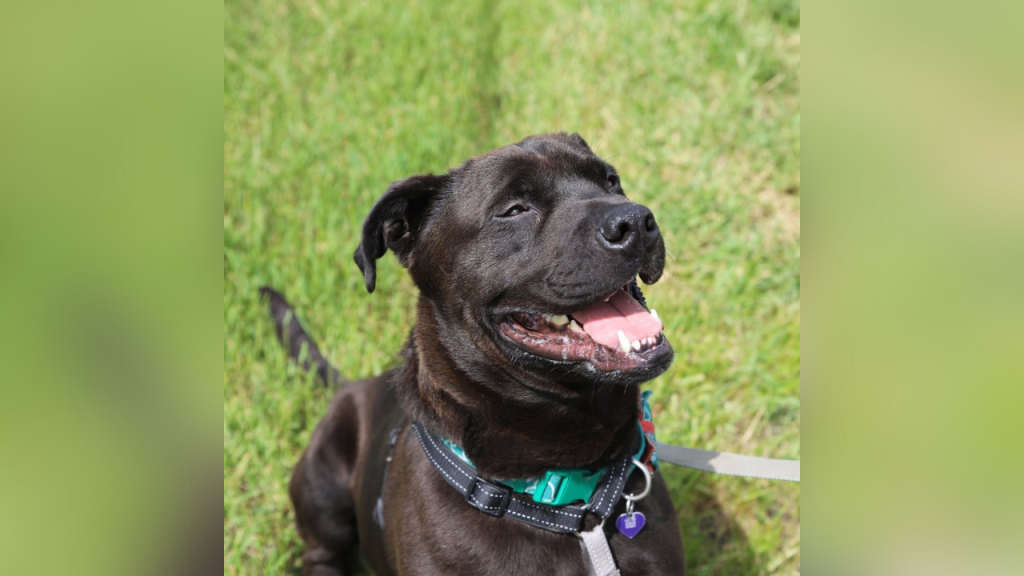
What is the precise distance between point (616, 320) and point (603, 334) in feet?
0.27

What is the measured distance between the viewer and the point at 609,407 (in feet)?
8.44

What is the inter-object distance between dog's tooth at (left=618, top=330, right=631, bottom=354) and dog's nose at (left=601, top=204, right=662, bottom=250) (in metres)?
0.28

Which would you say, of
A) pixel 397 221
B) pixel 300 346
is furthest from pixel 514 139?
pixel 397 221

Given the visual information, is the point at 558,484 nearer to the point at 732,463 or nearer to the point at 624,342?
the point at 624,342

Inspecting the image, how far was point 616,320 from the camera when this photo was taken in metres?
2.57

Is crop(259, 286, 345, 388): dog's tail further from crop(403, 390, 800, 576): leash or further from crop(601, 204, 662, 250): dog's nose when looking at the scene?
crop(601, 204, 662, 250): dog's nose

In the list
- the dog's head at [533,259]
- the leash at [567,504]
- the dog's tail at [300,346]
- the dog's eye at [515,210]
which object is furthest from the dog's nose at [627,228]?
the dog's tail at [300,346]

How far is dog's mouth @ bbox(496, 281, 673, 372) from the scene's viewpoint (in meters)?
2.33

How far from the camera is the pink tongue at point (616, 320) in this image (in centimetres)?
248

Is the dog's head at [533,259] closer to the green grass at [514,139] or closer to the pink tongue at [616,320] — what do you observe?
the pink tongue at [616,320]
